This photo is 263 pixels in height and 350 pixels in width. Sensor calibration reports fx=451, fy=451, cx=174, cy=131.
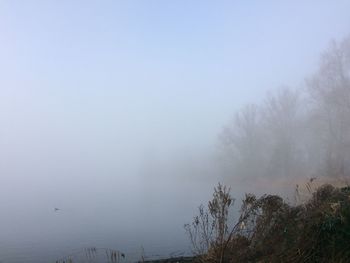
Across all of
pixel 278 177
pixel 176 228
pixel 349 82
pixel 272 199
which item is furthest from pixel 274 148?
pixel 272 199

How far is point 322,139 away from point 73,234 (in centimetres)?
3300

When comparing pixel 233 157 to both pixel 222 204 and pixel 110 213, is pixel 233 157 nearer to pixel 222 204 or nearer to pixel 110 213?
pixel 110 213

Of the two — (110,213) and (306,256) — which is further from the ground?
(110,213)

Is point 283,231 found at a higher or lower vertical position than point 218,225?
lower

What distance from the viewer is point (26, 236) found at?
1276 inches

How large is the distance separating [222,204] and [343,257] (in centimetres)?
307

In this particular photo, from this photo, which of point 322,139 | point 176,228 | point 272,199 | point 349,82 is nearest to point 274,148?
point 322,139

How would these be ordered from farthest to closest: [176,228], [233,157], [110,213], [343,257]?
1. [233,157]
2. [110,213]
3. [176,228]
4. [343,257]

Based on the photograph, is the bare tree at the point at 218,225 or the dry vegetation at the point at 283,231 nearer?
the dry vegetation at the point at 283,231

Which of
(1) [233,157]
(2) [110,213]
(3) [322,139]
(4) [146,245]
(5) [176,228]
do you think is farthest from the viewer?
(1) [233,157]

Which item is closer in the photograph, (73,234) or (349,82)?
(73,234)

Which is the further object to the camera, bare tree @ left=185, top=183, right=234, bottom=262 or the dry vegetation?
bare tree @ left=185, top=183, right=234, bottom=262

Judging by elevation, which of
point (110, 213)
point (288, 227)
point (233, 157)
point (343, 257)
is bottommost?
point (343, 257)

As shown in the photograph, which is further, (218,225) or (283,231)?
(218,225)
